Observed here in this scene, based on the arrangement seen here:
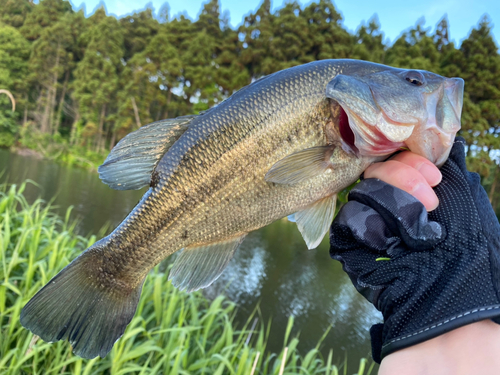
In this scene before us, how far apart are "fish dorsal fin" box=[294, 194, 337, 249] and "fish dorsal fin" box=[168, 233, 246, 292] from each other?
0.34 m

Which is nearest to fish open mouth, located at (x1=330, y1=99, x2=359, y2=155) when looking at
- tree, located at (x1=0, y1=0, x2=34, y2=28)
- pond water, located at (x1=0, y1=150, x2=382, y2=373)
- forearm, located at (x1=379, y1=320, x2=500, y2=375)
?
forearm, located at (x1=379, y1=320, x2=500, y2=375)

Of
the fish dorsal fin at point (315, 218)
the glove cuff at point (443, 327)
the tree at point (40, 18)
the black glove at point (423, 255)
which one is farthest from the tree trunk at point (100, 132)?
the glove cuff at point (443, 327)

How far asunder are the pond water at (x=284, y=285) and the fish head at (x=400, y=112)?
632 centimetres

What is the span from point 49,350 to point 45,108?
4137 centimetres

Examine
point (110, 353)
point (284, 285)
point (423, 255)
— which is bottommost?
point (284, 285)

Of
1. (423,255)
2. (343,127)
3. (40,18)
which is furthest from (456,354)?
(40,18)

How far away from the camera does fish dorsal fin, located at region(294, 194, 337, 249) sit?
1.49 m

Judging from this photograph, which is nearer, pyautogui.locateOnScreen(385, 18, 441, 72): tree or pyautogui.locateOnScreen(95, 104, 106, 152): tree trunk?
pyautogui.locateOnScreen(385, 18, 441, 72): tree

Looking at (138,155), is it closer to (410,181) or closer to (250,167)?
(250,167)

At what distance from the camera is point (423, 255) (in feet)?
4.28

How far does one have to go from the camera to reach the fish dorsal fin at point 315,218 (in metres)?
1.49

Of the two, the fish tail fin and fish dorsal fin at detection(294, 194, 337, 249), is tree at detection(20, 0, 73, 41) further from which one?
fish dorsal fin at detection(294, 194, 337, 249)

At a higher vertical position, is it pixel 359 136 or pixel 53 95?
pixel 53 95

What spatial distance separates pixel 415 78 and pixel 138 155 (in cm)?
145
